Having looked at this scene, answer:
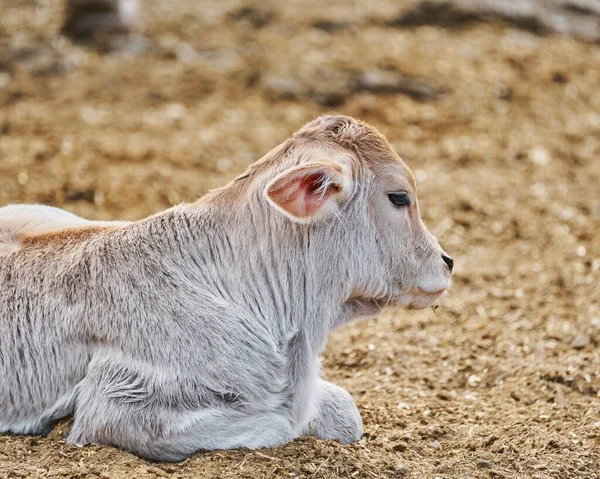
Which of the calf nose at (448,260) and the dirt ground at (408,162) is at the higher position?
the calf nose at (448,260)

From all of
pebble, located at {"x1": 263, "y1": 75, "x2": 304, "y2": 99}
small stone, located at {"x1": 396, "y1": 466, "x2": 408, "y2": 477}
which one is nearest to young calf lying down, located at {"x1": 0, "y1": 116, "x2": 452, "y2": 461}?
small stone, located at {"x1": 396, "y1": 466, "x2": 408, "y2": 477}

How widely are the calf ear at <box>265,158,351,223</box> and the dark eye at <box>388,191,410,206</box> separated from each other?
0.28 metres

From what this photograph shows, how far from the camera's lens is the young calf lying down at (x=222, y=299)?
15.0 ft

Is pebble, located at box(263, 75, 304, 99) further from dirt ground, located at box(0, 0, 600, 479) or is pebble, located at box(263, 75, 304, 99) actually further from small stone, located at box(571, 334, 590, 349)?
small stone, located at box(571, 334, 590, 349)

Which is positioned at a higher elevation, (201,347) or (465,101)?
(201,347)

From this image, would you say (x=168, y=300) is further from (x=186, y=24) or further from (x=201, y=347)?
(x=186, y=24)

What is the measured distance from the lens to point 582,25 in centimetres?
A: 1332

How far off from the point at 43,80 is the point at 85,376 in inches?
273

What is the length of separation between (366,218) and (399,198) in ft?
0.66

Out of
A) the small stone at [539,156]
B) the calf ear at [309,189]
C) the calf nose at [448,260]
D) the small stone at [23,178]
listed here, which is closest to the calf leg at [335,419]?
the calf nose at [448,260]

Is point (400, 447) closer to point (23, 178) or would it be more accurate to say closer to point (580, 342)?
point (580, 342)

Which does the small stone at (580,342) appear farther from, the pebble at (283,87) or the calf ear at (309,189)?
the pebble at (283,87)

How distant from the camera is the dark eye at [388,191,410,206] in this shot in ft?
16.4

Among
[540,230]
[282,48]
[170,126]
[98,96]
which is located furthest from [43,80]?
[540,230]
